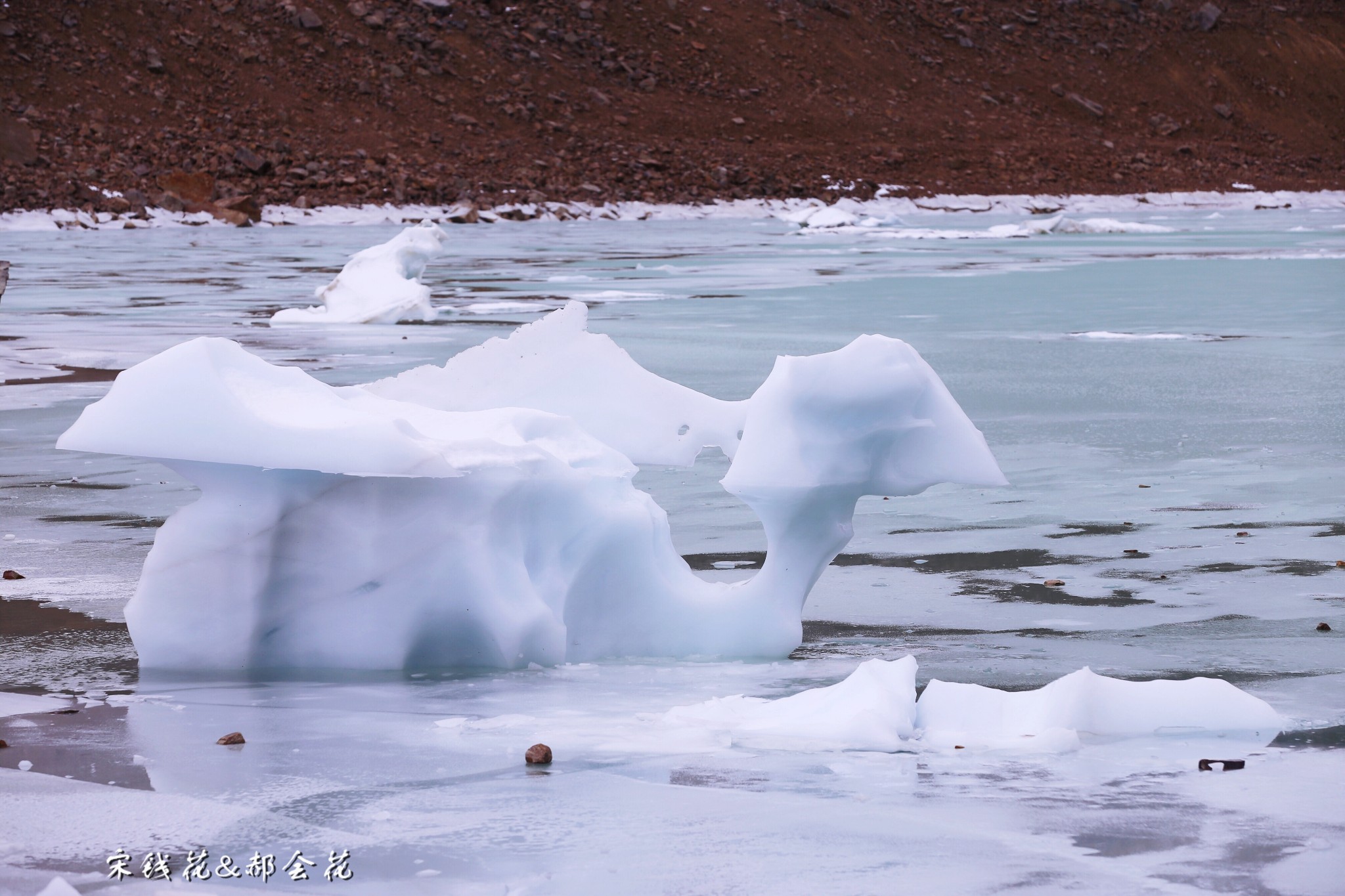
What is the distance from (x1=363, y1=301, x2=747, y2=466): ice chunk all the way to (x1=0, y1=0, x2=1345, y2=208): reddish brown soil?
32.4 metres

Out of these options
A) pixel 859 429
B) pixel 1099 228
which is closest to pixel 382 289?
pixel 859 429

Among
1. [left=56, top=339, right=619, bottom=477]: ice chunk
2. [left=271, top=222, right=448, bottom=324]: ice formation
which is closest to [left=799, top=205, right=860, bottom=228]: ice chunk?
[left=271, top=222, right=448, bottom=324]: ice formation

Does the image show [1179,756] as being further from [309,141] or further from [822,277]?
[309,141]

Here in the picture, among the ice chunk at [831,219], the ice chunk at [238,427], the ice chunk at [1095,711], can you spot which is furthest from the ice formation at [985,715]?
the ice chunk at [831,219]

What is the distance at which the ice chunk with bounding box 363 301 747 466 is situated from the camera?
4.58 metres

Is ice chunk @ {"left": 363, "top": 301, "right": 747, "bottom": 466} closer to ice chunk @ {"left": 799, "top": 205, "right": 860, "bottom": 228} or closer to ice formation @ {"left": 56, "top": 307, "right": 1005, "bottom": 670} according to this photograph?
ice formation @ {"left": 56, "top": 307, "right": 1005, "bottom": 670}

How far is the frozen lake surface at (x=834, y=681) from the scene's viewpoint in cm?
238

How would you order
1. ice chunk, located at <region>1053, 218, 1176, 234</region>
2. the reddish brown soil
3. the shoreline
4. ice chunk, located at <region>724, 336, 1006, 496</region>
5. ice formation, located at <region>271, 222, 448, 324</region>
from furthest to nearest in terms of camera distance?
the reddish brown soil
the shoreline
ice chunk, located at <region>1053, 218, 1176, 234</region>
ice formation, located at <region>271, 222, 448, 324</region>
ice chunk, located at <region>724, 336, 1006, 496</region>

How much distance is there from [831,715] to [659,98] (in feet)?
177

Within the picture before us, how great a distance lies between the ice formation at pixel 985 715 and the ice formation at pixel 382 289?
33.2 feet

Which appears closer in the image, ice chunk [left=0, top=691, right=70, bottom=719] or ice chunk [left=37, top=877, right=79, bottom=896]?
ice chunk [left=37, top=877, right=79, bottom=896]

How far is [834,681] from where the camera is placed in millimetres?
3486

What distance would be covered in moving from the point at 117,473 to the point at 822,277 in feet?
40.7

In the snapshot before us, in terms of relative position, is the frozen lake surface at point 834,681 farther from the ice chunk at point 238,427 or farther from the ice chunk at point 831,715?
the ice chunk at point 238,427
